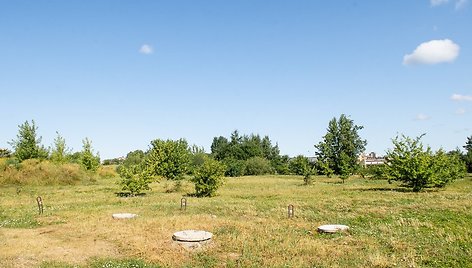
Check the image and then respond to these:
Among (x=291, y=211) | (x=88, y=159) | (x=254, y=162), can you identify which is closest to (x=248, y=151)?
(x=254, y=162)

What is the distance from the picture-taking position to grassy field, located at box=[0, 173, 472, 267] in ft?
42.5

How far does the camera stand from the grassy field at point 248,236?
12969mm

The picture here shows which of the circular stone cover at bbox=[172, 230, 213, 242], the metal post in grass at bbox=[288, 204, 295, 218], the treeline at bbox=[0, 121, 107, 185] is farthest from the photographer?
the treeline at bbox=[0, 121, 107, 185]

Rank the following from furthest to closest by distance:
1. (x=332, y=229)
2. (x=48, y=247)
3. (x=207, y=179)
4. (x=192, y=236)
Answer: (x=207, y=179) → (x=332, y=229) → (x=192, y=236) → (x=48, y=247)

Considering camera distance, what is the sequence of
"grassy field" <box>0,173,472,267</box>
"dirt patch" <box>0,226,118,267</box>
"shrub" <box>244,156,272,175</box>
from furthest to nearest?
"shrub" <box>244,156,272,175</box>
"dirt patch" <box>0,226,118,267</box>
"grassy field" <box>0,173,472,267</box>

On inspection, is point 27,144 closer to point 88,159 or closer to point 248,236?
point 88,159

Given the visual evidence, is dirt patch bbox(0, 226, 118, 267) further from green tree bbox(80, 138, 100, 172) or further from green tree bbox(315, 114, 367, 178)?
green tree bbox(315, 114, 367, 178)

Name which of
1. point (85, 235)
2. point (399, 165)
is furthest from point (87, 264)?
point (399, 165)

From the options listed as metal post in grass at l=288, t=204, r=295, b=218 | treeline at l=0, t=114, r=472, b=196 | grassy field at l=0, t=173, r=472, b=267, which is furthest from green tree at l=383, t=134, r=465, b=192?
metal post in grass at l=288, t=204, r=295, b=218

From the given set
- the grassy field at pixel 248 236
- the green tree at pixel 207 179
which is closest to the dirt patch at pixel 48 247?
the grassy field at pixel 248 236

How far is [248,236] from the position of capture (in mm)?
16266

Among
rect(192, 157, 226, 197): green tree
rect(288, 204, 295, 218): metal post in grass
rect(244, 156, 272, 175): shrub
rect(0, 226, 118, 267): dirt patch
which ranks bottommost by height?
rect(0, 226, 118, 267): dirt patch

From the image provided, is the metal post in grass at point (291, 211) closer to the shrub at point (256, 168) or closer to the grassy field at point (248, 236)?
the grassy field at point (248, 236)

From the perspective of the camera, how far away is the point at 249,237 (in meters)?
16.2
